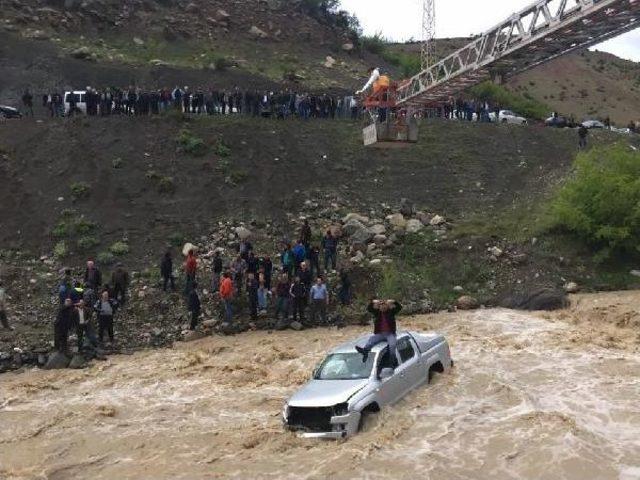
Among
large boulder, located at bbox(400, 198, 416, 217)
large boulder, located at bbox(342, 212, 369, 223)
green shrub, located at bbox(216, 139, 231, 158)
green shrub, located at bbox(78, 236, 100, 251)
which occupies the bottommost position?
green shrub, located at bbox(78, 236, 100, 251)

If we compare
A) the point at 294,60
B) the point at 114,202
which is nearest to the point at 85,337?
the point at 114,202

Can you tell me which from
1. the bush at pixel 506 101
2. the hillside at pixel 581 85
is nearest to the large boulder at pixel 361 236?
the bush at pixel 506 101

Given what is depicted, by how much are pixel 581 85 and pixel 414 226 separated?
57758 millimetres

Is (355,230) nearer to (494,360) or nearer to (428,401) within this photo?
(494,360)

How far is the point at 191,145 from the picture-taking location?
30.4m

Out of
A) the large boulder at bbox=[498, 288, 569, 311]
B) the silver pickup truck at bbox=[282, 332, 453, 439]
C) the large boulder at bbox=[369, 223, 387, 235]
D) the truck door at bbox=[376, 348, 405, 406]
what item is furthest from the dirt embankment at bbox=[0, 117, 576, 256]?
the truck door at bbox=[376, 348, 405, 406]

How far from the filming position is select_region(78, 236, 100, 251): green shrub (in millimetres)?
24719

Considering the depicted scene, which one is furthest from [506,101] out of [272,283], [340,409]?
[340,409]

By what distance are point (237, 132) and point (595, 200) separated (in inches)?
601

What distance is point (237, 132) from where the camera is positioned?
3203cm

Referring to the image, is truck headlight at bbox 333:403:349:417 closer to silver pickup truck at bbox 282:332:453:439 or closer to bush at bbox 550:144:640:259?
silver pickup truck at bbox 282:332:453:439

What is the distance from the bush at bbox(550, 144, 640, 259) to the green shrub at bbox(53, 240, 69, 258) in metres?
17.0

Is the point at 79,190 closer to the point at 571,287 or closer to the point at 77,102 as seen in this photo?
the point at 77,102

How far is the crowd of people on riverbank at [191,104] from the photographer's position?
106 feet
